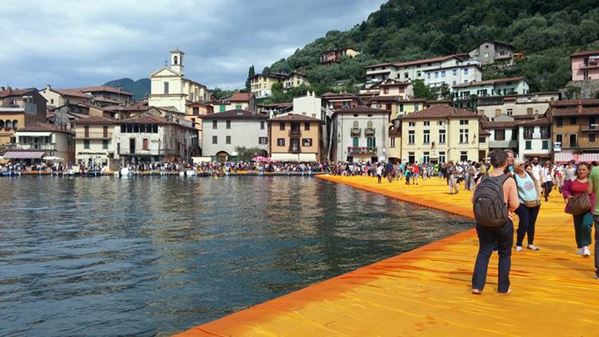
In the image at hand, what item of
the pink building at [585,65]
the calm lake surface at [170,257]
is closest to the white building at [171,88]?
the pink building at [585,65]

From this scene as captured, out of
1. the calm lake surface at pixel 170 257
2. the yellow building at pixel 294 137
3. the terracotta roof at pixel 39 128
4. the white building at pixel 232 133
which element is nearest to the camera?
the calm lake surface at pixel 170 257

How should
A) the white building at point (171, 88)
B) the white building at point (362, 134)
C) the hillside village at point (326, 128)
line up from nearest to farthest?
1. the hillside village at point (326, 128)
2. the white building at point (362, 134)
3. the white building at point (171, 88)

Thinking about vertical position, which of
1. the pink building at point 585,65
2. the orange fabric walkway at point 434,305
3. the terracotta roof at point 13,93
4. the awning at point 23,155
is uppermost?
the pink building at point 585,65

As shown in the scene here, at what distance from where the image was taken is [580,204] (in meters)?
9.23

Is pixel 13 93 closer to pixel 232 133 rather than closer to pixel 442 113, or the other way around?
pixel 232 133

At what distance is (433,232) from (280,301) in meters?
9.32

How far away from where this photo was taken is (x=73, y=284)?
9.66 meters

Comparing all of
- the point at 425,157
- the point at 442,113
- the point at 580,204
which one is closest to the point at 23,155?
the point at 425,157

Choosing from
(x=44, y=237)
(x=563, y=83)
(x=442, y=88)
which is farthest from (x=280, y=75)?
(x=44, y=237)

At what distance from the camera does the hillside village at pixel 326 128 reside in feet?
222

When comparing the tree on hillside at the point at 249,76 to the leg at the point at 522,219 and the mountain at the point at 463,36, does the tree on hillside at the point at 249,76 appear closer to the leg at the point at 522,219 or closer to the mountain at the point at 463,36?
the mountain at the point at 463,36

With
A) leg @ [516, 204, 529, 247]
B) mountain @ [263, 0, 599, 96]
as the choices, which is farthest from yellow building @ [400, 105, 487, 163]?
leg @ [516, 204, 529, 247]

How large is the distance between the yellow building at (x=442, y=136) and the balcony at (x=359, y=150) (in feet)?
14.1

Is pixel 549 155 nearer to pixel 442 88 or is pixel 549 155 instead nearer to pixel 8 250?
pixel 442 88
